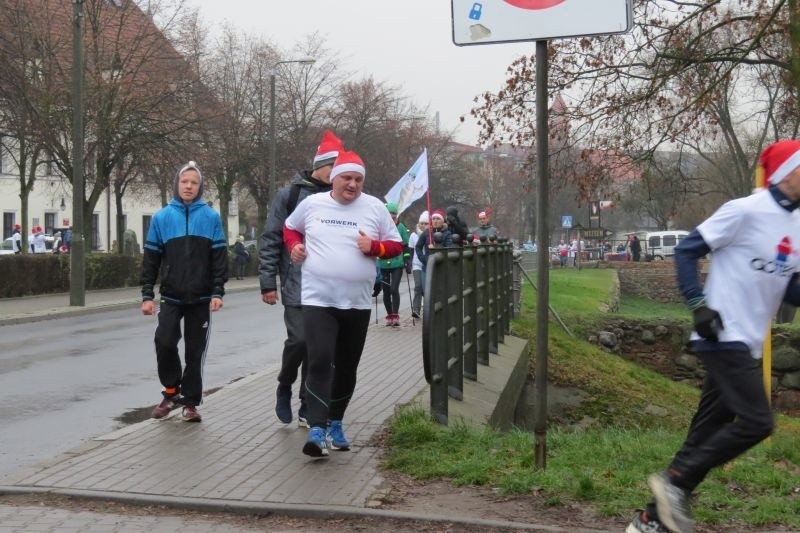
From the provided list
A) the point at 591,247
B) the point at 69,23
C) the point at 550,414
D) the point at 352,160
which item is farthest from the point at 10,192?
the point at 352,160

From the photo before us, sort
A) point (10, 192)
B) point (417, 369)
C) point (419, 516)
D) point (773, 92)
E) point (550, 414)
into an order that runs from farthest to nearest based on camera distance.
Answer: point (10, 192), point (773, 92), point (550, 414), point (417, 369), point (419, 516)

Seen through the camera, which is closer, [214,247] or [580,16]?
[580,16]

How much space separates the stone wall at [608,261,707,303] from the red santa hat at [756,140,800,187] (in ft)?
133

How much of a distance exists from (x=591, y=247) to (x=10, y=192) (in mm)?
37625

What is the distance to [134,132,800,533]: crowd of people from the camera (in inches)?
189

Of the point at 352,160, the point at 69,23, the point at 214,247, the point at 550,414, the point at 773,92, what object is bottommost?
the point at 550,414

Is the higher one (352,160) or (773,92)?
(773,92)

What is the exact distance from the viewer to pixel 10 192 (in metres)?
63.1

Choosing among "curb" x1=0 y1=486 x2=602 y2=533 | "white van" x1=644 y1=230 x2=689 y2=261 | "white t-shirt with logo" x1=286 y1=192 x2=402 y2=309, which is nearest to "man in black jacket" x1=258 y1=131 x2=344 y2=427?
"white t-shirt with logo" x1=286 y1=192 x2=402 y2=309

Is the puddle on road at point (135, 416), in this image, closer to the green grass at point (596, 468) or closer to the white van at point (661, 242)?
the green grass at point (596, 468)

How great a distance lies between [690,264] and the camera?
4.85 metres

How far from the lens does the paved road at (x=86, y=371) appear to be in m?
8.43

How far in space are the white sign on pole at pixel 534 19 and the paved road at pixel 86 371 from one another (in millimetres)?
3824

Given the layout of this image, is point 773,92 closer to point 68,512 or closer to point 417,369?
point 417,369
